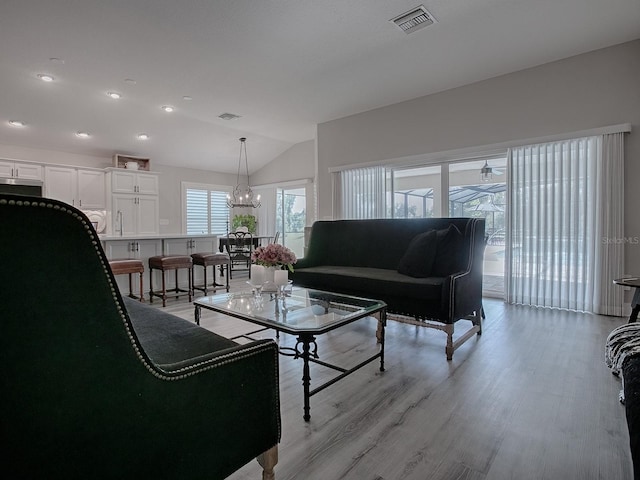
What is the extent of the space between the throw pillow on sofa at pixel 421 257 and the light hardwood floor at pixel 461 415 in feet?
1.99

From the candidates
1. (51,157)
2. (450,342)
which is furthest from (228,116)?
(450,342)

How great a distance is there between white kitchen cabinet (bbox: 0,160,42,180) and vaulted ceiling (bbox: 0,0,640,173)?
0.46 metres

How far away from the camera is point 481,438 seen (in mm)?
1649

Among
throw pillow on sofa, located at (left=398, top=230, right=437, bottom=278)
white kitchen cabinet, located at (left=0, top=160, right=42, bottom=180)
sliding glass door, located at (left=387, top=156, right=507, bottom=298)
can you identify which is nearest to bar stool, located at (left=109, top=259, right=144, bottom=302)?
white kitchen cabinet, located at (left=0, top=160, right=42, bottom=180)

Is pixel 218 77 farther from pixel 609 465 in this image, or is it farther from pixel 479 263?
pixel 609 465

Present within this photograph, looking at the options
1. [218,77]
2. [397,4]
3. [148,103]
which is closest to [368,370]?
[397,4]

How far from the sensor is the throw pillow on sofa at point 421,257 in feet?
10.1

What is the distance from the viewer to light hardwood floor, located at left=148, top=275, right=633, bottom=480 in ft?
4.79

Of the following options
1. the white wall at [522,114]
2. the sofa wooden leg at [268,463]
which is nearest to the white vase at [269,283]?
the sofa wooden leg at [268,463]

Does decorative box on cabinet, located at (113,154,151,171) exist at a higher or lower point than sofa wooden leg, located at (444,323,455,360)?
higher

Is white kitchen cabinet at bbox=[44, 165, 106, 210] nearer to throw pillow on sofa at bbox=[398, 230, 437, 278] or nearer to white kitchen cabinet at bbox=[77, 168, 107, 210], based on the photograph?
white kitchen cabinet at bbox=[77, 168, 107, 210]

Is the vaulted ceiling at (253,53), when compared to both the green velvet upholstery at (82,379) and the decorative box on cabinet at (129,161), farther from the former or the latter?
the green velvet upholstery at (82,379)

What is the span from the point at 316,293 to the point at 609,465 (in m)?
2.01

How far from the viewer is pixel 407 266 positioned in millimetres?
3225
